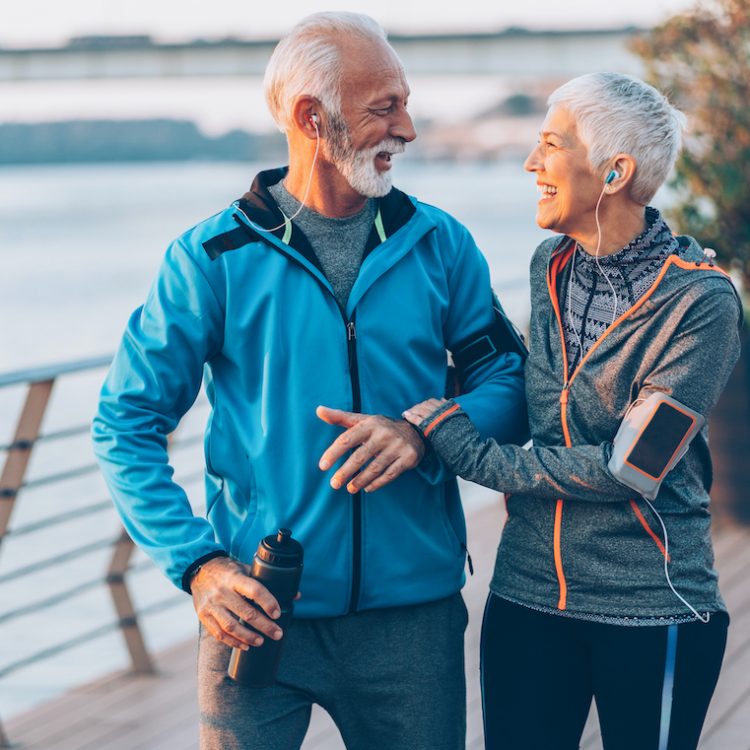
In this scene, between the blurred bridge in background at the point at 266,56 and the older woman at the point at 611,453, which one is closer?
the older woman at the point at 611,453

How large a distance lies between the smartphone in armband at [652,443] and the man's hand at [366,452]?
316 mm

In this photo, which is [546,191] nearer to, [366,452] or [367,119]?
[367,119]

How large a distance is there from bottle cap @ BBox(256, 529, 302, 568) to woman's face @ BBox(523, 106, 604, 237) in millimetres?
630

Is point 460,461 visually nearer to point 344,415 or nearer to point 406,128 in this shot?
point 344,415

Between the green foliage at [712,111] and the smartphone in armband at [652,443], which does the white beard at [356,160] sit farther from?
the green foliage at [712,111]

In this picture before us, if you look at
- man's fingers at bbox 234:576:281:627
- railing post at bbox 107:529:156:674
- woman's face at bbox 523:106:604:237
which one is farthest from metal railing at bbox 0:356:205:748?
woman's face at bbox 523:106:604:237

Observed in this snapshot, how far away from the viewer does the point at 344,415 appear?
188 centimetres

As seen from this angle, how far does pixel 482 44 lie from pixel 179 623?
28.1 meters

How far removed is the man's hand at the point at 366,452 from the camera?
1860mm

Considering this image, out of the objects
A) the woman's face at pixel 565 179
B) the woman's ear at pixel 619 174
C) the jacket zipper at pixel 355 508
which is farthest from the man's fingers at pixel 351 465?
the woman's ear at pixel 619 174

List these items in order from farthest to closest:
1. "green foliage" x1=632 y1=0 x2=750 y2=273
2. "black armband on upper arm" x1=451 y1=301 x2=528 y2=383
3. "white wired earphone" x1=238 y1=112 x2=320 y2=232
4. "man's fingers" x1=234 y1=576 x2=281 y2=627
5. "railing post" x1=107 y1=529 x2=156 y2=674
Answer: "green foliage" x1=632 y1=0 x2=750 y2=273 → "railing post" x1=107 y1=529 x2=156 y2=674 → "black armband on upper arm" x1=451 y1=301 x2=528 y2=383 → "white wired earphone" x1=238 y1=112 x2=320 y2=232 → "man's fingers" x1=234 y1=576 x2=281 y2=627

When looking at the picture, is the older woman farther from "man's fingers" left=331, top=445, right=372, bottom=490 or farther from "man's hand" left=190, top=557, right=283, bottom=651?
"man's hand" left=190, top=557, right=283, bottom=651

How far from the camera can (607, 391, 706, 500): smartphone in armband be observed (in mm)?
1824

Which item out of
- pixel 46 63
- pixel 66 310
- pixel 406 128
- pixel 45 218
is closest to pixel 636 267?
pixel 406 128
